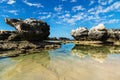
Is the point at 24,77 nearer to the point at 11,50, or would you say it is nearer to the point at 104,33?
the point at 11,50

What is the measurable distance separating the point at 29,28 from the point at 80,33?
1385cm

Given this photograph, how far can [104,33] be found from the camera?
29.5 meters

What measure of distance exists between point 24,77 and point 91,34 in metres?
25.1

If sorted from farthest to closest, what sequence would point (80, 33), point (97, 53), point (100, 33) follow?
point (80, 33) < point (100, 33) < point (97, 53)

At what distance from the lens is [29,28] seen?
25.0 meters

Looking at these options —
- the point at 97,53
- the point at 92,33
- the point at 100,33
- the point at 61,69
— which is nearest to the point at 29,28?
the point at 97,53

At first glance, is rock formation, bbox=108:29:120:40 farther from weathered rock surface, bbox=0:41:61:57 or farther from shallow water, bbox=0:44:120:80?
shallow water, bbox=0:44:120:80

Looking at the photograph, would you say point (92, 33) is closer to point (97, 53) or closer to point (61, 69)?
point (97, 53)

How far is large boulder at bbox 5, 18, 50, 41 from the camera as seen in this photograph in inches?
931

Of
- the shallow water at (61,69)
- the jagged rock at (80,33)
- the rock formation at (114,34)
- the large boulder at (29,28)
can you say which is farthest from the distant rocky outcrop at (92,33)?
the shallow water at (61,69)

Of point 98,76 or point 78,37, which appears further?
point 78,37

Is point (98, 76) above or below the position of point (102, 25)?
below

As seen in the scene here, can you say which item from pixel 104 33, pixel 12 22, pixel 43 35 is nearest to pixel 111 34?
pixel 104 33

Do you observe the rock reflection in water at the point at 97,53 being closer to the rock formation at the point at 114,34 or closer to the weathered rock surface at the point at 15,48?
the weathered rock surface at the point at 15,48
